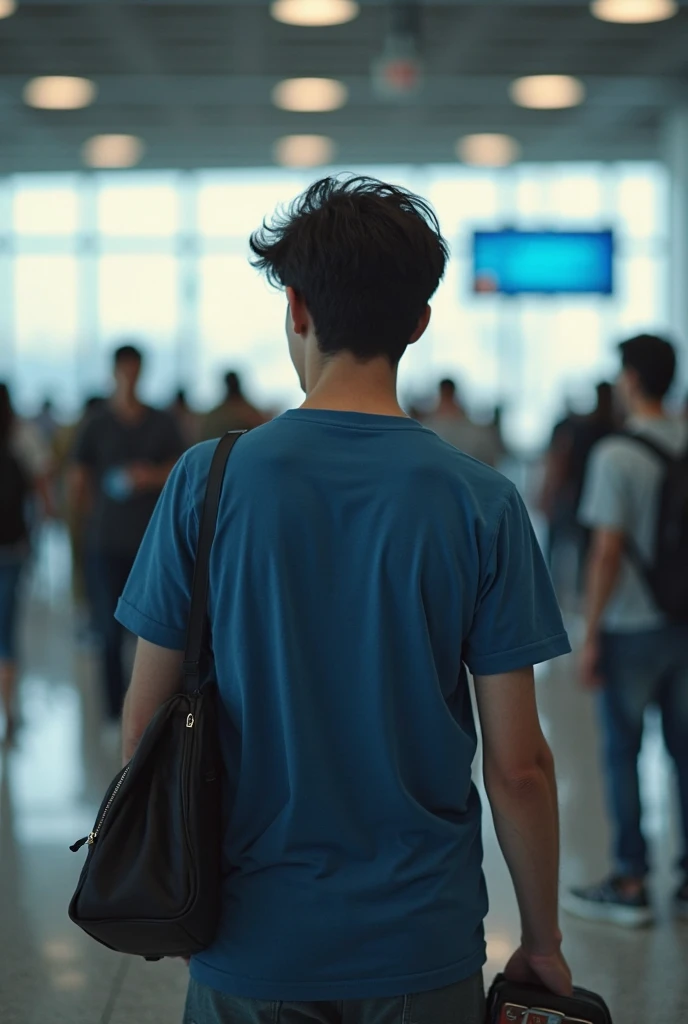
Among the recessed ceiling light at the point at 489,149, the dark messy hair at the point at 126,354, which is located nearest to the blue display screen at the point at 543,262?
the recessed ceiling light at the point at 489,149

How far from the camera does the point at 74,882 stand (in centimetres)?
389

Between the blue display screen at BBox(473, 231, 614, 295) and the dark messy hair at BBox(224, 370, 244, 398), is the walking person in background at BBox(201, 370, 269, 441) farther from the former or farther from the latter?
the blue display screen at BBox(473, 231, 614, 295)

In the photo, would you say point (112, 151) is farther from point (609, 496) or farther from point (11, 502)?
point (609, 496)

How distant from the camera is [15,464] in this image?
570 cm

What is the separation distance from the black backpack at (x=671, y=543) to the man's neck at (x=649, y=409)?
0.44 ft

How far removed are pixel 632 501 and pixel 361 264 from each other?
222cm

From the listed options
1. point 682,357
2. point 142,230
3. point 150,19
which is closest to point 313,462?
point 150,19

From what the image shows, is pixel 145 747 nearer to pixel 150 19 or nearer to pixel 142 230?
pixel 150 19

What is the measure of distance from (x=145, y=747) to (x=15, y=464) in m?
4.43

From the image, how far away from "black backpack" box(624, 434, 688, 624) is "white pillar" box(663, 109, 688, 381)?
11.1 m

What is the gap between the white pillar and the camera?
13867 millimetres

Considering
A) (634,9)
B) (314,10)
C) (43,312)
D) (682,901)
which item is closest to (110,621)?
(682,901)

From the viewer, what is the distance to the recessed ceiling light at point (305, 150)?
15289 millimetres

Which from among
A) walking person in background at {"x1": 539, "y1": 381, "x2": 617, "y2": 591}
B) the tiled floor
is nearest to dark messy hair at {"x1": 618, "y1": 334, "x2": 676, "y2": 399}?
the tiled floor
